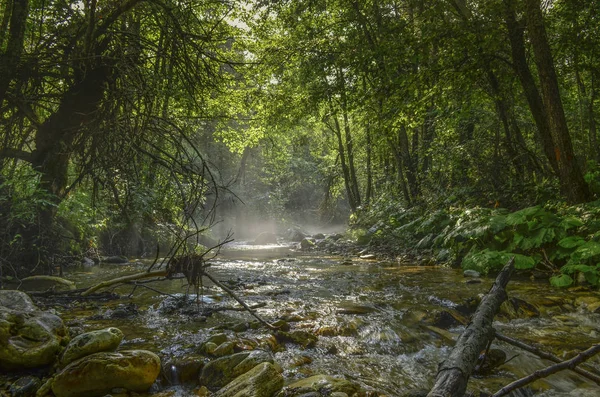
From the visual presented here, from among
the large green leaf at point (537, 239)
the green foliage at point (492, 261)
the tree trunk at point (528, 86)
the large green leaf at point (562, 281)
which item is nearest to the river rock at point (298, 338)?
the large green leaf at point (562, 281)

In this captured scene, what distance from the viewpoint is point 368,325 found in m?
4.39

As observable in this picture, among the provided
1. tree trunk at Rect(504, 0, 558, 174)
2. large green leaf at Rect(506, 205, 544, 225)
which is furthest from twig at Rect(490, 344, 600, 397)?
tree trunk at Rect(504, 0, 558, 174)

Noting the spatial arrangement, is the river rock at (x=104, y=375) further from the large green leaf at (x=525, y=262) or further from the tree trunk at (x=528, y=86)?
the tree trunk at (x=528, y=86)

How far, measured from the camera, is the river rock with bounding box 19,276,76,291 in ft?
18.3

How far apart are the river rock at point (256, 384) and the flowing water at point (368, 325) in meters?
0.33

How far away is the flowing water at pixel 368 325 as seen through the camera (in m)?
3.17

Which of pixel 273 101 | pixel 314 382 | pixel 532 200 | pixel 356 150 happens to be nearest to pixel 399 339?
pixel 314 382

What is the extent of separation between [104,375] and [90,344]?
0.42 m

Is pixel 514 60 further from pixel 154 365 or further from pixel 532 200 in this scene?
pixel 154 365

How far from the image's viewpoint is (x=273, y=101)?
41.8 ft

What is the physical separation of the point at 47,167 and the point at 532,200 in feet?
32.7

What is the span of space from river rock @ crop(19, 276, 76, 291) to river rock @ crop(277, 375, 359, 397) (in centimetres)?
448

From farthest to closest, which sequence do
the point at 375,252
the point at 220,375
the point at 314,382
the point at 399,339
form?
the point at 375,252 → the point at 399,339 → the point at 220,375 → the point at 314,382

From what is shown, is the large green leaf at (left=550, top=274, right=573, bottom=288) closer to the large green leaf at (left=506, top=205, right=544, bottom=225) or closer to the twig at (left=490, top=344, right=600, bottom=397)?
the large green leaf at (left=506, top=205, right=544, bottom=225)
